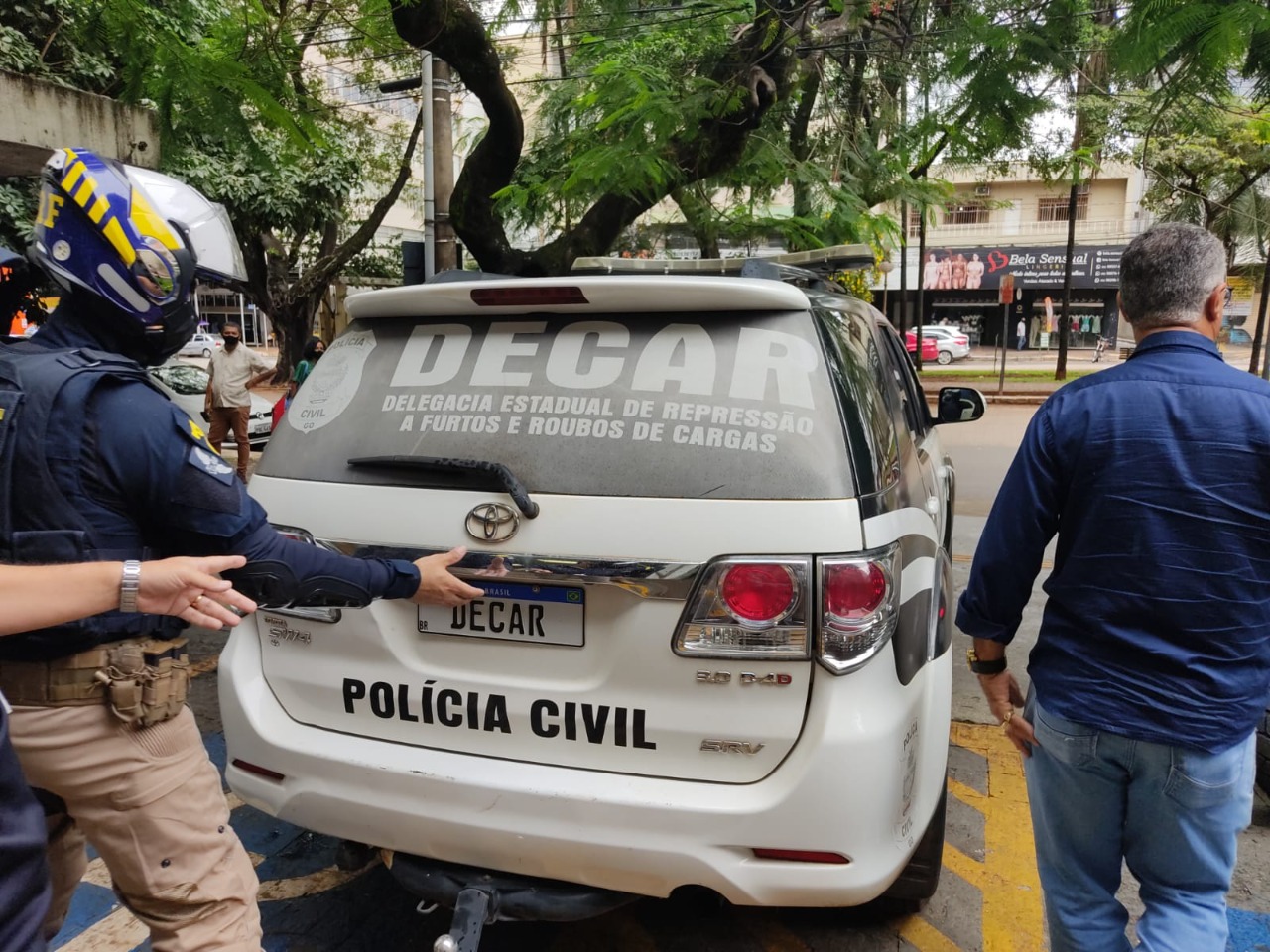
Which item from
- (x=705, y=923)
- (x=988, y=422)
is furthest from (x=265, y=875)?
(x=988, y=422)

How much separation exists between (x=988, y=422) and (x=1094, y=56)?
1262 cm

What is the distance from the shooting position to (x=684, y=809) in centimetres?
194

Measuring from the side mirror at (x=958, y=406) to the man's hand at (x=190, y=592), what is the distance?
355cm

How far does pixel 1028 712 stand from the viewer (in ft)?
6.84

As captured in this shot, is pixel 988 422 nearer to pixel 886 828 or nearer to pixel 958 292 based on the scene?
pixel 886 828

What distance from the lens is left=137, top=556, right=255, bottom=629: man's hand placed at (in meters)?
1.40

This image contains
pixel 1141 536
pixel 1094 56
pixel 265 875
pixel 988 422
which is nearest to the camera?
pixel 1141 536

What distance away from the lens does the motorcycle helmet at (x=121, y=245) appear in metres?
1.63

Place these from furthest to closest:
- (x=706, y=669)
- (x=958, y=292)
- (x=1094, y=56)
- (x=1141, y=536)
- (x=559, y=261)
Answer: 1. (x=958, y=292)
2. (x=559, y=261)
3. (x=1094, y=56)
4. (x=706, y=669)
5. (x=1141, y=536)

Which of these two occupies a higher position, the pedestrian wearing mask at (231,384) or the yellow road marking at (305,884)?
the pedestrian wearing mask at (231,384)

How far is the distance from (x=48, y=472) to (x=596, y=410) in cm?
111

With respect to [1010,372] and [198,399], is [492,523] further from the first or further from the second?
[1010,372]

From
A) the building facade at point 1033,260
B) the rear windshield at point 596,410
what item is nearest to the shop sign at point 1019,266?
the building facade at point 1033,260

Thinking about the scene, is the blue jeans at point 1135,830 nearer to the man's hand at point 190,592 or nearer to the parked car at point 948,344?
the man's hand at point 190,592
